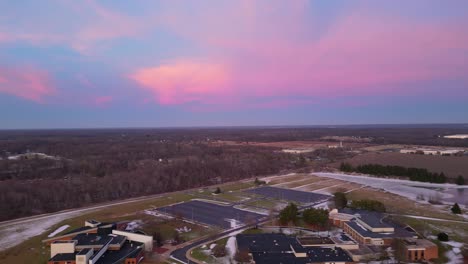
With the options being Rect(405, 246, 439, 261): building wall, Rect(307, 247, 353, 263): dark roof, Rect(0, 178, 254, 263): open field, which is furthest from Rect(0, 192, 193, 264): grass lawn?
Rect(405, 246, 439, 261): building wall

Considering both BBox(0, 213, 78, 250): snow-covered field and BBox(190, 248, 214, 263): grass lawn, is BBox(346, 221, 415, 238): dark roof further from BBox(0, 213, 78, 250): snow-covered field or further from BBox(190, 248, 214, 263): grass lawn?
BBox(0, 213, 78, 250): snow-covered field

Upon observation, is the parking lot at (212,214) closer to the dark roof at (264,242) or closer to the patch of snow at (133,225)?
the patch of snow at (133,225)

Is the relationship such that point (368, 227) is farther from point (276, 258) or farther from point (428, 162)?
point (428, 162)

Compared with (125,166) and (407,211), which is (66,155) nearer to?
(125,166)

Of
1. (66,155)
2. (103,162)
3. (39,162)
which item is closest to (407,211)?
(103,162)

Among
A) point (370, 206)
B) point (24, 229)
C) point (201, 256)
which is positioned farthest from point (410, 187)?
point (24, 229)
